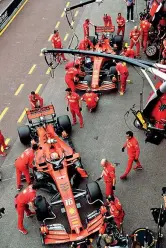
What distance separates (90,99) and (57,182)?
4530 mm

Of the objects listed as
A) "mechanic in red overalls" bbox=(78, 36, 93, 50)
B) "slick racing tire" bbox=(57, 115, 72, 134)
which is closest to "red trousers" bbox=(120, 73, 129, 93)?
"mechanic in red overalls" bbox=(78, 36, 93, 50)

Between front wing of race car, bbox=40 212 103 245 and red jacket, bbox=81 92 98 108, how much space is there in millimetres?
5449

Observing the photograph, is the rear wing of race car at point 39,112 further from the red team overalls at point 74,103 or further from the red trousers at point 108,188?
the red trousers at point 108,188

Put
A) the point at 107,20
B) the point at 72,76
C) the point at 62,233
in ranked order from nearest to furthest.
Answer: the point at 62,233
the point at 72,76
the point at 107,20

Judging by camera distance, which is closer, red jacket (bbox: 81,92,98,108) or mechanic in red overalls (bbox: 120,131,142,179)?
mechanic in red overalls (bbox: 120,131,142,179)

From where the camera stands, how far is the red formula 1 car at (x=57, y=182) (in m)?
10.2

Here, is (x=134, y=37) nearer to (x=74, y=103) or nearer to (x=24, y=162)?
(x=74, y=103)

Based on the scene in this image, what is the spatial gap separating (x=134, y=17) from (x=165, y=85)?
506 inches

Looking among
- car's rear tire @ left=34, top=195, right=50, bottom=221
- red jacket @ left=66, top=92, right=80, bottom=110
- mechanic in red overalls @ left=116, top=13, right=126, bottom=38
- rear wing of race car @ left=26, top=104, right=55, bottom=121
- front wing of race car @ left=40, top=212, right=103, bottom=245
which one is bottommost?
front wing of race car @ left=40, top=212, right=103, bottom=245

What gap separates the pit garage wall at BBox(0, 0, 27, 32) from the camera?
22.7 meters

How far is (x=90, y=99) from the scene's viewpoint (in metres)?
14.7

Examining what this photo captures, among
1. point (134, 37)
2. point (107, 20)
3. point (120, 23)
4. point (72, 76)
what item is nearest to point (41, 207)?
point (72, 76)

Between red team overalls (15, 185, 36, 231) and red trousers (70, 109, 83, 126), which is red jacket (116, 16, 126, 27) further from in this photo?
red team overalls (15, 185, 36, 231)

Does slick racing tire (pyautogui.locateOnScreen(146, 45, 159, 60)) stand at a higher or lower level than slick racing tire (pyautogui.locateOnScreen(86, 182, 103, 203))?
higher
